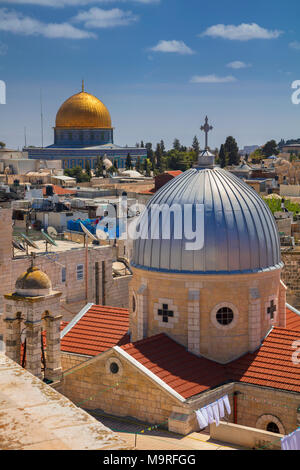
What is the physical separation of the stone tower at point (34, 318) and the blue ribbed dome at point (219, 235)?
149 inches

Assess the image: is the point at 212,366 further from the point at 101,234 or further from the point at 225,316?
the point at 101,234

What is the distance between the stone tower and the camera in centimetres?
1848

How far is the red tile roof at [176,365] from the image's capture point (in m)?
18.8

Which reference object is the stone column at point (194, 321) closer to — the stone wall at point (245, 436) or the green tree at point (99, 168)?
the stone wall at point (245, 436)

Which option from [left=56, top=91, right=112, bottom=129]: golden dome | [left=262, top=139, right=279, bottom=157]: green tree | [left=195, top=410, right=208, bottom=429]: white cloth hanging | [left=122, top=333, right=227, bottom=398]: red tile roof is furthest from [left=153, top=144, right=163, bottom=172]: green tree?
[left=195, top=410, right=208, bottom=429]: white cloth hanging

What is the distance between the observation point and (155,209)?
2170 centimetres

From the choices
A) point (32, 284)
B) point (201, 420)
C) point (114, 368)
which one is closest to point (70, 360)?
point (114, 368)

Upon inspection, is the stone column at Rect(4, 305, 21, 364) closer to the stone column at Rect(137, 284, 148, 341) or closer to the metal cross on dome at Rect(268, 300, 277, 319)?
the stone column at Rect(137, 284, 148, 341)

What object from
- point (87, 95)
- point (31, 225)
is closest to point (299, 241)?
point (31, 225)

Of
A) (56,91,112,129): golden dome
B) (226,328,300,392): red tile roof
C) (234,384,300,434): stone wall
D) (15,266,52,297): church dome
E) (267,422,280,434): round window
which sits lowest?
(267,422,280,434): round window

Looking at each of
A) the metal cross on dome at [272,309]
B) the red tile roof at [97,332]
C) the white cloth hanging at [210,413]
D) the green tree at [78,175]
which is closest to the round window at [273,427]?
the white cloth hanging at [210,413]

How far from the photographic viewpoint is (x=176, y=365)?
19641mm

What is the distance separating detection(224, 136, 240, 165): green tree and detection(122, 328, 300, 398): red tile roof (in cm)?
10729

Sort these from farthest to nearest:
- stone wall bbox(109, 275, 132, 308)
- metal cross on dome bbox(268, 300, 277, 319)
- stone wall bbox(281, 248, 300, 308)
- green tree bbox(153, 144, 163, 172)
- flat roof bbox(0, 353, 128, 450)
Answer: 1. green tree bbox(153, 144, 163, 172)
2. stone wall bbox(281, 248, 300, 308)
3. stone wall bbox(109, 275, 132, 308)
4. metal cross on dome bbox(268, 300, 277, 319)
5. flat roof bbox(0, 353, 128, 450)
